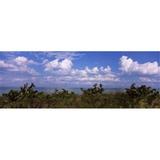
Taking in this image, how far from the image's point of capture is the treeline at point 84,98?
12.9ft

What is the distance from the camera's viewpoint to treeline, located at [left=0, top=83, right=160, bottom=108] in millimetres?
3941

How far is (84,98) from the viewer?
3977 mm
